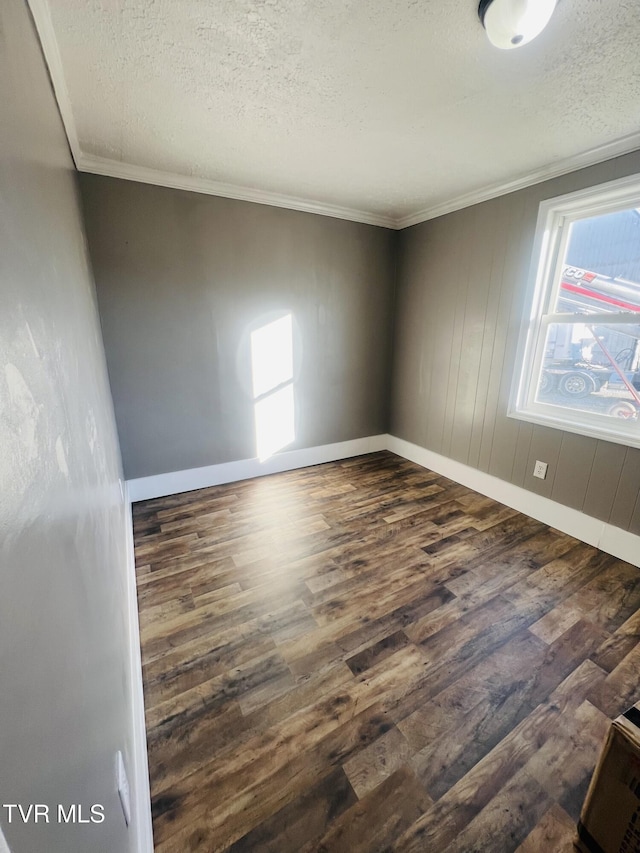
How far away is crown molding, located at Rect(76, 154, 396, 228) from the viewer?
7.32 ft

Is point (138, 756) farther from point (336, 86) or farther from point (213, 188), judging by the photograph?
point (213, 188)

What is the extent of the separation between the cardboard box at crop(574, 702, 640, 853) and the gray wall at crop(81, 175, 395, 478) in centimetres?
277

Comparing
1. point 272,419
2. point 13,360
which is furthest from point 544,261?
point 13,360

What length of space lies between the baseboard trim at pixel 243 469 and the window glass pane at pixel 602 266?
2.16 m

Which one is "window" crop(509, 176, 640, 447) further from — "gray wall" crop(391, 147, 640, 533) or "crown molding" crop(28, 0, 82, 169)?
"crown molding" crop(28, 0, 82, 169)

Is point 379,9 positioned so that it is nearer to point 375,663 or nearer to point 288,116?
point 288,116

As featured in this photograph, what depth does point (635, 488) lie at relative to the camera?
80.7 inches

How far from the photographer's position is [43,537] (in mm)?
486

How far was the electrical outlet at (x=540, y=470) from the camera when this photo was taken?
2480 mm

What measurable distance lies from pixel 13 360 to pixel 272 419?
2.80m

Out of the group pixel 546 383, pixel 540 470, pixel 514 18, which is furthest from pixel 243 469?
pixel 514 18

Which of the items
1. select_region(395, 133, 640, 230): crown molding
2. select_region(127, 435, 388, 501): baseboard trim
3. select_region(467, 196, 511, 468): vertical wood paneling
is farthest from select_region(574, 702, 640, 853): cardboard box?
select_region(127, 435, 388, 501): baseboard trim

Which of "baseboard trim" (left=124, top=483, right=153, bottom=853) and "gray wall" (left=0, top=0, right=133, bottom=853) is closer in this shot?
"gray wall" (left=0, top=0, right=133, bottom=853)

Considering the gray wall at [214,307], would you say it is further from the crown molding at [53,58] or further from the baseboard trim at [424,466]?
the crown molding at [53,58]
